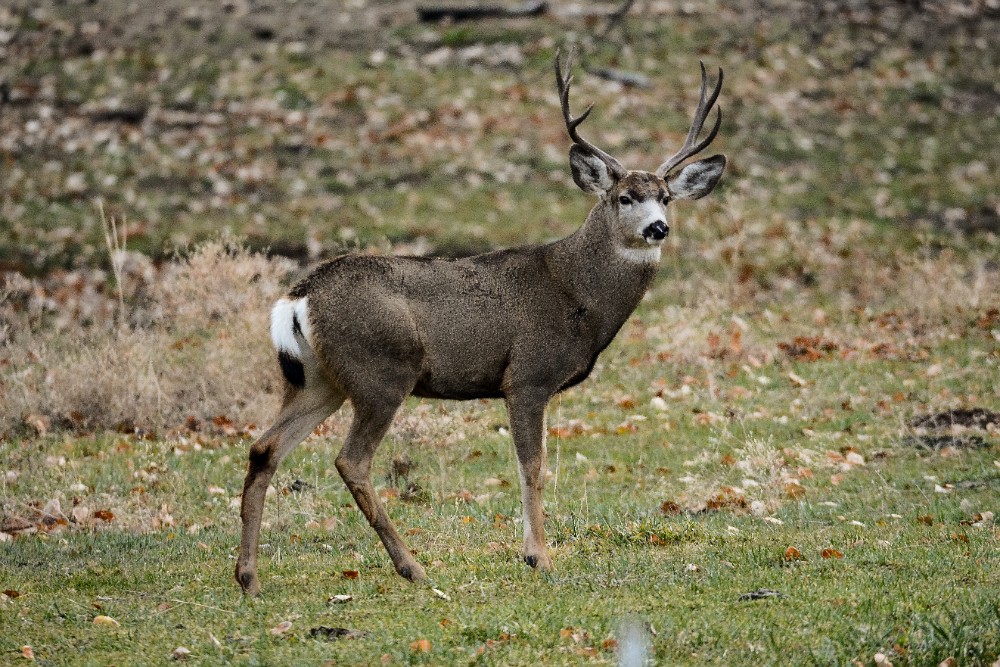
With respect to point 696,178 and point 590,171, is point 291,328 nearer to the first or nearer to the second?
point 590,171

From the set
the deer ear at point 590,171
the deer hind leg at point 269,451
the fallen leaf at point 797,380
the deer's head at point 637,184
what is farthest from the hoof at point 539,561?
the fallen leaf at point 797,380

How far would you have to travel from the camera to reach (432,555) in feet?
25.4

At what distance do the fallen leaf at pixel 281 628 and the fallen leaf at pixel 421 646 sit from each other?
28.4 inches

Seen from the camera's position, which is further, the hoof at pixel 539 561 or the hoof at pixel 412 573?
the hoof at pixel 539 561

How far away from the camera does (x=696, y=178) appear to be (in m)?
8.75

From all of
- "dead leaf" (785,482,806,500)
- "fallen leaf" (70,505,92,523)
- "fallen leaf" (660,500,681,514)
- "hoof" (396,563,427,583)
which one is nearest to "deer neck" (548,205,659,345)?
"fallen leaf" (660,500,681,514)

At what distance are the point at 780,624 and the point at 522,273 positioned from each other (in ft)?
9.24

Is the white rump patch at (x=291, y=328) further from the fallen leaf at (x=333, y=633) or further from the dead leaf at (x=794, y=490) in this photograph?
the dead leaf at (x=794, y=490)

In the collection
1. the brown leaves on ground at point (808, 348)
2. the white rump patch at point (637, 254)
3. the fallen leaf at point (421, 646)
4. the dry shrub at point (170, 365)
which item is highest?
the fallen leaf at point (421, 646)

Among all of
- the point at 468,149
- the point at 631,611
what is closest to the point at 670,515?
the point at 631,611

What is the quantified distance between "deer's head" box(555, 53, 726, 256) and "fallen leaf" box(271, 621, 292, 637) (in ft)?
Result: 10.2

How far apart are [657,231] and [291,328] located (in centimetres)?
219

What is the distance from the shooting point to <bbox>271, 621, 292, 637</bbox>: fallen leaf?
6.24 m

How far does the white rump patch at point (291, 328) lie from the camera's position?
7359 millimetres
